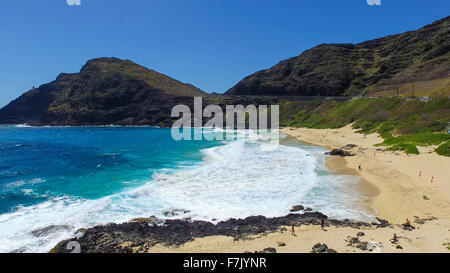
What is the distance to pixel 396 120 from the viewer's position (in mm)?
47969

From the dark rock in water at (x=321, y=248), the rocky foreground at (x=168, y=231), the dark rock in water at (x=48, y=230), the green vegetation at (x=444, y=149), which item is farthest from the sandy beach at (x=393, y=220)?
the dark rock in water at (x=48, y=230)

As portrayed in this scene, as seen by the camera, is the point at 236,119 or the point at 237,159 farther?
the point at 236,119

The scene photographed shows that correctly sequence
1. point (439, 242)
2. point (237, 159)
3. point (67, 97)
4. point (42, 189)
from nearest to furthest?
point (439, 242)
point (42, 189)
point (237, 159)
point (67, 97)

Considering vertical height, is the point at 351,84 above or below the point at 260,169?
above

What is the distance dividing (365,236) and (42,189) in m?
24.2

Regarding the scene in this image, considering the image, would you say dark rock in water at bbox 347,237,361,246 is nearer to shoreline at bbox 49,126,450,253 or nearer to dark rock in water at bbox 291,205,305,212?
shoreline at bbox 49,126,450,253

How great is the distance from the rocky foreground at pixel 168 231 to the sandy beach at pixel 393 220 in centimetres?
48

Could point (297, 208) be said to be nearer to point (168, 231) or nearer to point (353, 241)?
point (353, 241)

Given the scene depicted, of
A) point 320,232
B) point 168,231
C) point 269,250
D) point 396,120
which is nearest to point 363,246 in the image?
point 320,232

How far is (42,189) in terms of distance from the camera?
71.8 ft

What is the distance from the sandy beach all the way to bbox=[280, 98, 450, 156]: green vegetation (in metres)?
6.75

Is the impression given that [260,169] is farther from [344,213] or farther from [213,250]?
[213,250]
